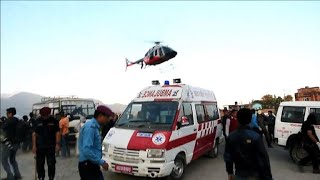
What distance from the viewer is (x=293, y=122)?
30.8 ft

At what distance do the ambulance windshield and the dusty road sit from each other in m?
1.40

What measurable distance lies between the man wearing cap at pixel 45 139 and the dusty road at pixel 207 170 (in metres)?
1.27

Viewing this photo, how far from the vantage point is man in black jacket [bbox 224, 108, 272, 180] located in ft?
11.9

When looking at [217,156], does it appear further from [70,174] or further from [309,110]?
[70,174]

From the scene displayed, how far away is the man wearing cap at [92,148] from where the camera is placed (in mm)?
4293

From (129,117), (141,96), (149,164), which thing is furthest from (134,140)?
(141,96)

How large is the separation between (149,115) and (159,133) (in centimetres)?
87

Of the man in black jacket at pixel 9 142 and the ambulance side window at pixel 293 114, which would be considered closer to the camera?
the man in black jacket at pixel 9 142

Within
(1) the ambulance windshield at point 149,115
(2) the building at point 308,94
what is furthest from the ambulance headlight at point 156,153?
(2) the building at point 308,94

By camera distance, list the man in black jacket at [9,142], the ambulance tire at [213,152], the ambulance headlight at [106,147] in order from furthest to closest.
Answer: the ambulance tire at [213,152]
the man in black jacket at [9,142]
the ambulance headlight at [106,147]

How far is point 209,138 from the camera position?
9.62 meters

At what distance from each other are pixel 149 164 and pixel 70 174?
10.0 ft

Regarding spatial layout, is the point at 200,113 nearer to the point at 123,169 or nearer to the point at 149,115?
the point at 149,115

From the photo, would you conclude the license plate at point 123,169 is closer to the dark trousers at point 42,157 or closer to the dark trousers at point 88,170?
the dark trousers at point 42,157
